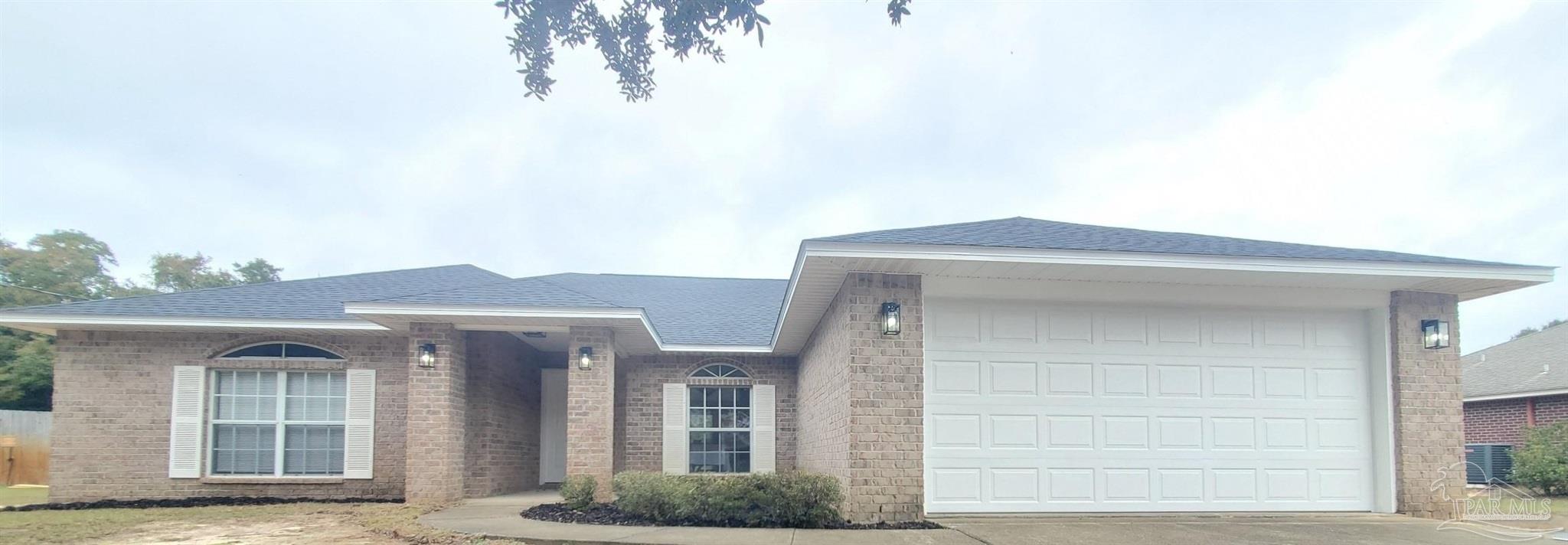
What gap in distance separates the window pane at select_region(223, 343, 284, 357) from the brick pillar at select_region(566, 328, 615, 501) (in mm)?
4172

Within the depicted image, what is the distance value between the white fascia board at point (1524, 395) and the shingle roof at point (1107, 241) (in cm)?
1083

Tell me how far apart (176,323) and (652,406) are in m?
6.57

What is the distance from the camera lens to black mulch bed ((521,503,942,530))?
7.68 m

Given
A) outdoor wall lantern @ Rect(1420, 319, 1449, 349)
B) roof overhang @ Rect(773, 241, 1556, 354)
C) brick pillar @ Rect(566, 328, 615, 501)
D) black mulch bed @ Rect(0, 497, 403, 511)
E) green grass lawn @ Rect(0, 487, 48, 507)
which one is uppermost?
roof overhang @ Rect(773, 241, 1556, 354)

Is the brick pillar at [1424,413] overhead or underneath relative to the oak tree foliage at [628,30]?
underneath

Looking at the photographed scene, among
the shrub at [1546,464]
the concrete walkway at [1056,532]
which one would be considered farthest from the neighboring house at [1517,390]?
the concrete walkway at [1056,532]

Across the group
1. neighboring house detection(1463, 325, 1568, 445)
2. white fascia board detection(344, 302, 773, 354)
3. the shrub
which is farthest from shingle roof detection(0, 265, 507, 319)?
neighboring house detection(1463, 325, 1568, 445)

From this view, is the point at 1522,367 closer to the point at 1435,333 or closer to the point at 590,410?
the point at 1435,333

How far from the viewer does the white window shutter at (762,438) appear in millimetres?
14891

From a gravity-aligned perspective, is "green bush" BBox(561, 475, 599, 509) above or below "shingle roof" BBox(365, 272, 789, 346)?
below

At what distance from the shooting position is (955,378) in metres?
8.52

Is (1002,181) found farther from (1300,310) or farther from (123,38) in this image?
(123,38)

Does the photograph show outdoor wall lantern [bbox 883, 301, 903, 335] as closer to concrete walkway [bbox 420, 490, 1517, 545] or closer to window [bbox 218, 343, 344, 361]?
concrete walkway [bbox 420, 490, 1517, 545]

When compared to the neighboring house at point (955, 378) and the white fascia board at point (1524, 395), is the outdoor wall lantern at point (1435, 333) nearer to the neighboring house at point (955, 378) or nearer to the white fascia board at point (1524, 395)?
the neighboring house at point (955, 378)
